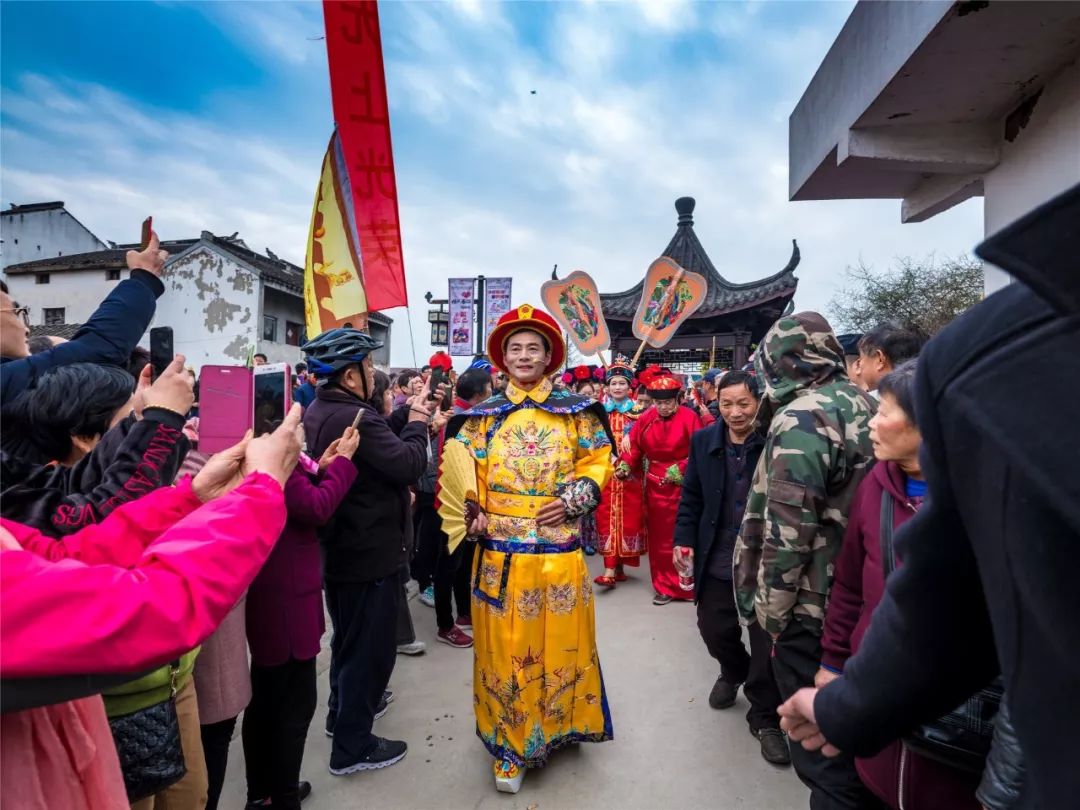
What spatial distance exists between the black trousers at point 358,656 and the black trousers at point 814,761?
165 centimetres

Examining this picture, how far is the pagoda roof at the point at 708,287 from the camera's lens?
11430 millimetres

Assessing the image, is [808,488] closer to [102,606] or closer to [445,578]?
[102,606]

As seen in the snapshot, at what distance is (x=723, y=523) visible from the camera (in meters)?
3.17

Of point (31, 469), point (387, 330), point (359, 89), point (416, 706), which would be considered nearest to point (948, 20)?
point (359, 89)

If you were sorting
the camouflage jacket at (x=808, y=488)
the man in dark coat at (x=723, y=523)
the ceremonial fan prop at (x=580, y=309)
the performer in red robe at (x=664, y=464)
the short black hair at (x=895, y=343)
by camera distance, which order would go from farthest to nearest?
the ceremonial fan prop at (x=580, y=309) → the performer in red robe at (x=664, y=464) → the man in dark coat at (x=723, y=523) → the short black hair at (x=895, y=343) → the camouflage jacket at (x=808, y=488)

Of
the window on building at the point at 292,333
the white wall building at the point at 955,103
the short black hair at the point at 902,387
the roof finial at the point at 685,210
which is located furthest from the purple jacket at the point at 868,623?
the window on building at the point at 292,333

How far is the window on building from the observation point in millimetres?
21750

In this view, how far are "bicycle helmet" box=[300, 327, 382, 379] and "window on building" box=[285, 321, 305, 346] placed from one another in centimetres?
2093

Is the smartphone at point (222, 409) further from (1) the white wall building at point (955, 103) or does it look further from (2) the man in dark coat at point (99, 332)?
(1) the white wall building at point (955, 103)

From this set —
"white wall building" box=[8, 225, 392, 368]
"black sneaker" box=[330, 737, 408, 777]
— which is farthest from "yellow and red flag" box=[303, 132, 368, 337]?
"white wall building" box=[8, 225, 392, 368]

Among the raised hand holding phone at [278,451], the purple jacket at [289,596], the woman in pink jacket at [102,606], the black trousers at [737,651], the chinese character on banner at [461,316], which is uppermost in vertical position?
the chinese character on banner at [461,316]

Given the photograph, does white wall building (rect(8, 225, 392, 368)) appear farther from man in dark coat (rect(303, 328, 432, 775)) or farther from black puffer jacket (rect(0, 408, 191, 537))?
black puffer jacket (rect(0, 408, 191, 537))

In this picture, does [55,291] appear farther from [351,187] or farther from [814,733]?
[814,733]

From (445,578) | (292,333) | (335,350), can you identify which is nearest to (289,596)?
(335,350)
